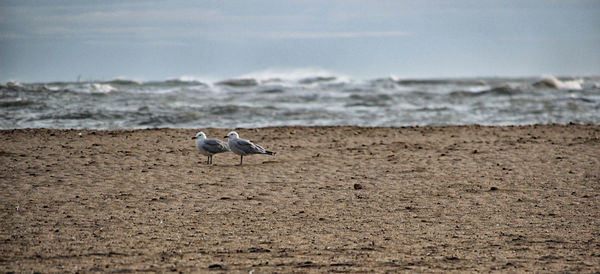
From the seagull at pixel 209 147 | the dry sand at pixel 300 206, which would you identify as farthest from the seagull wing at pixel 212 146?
the dry sand at pixel 300 206

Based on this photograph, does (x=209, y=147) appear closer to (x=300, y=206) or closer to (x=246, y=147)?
(x=246, y=147)

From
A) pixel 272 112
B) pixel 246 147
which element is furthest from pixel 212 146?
pixel 272 112

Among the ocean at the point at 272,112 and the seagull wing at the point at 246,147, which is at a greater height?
the seagull wing at the point at 246,147

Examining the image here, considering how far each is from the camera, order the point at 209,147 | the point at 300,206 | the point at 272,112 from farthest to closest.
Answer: the point at 272,112
the point at 209,147
the point at 300,206

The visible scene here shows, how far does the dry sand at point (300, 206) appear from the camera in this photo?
5.62 meters

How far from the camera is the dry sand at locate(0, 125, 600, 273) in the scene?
221 inches

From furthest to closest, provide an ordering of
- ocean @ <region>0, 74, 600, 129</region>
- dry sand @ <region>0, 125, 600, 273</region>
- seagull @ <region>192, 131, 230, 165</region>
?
ocean @ <region>0, 74, 600, 129</region> < seagull @ <region>192, 131, 230, 165</region> < dry sand @ <region>0, 125, 600, 273</region>

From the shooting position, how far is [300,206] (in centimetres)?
778

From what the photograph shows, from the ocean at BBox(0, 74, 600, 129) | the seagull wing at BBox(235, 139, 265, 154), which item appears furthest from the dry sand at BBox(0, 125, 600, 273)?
the ocean at BBox(0, 74, 600, 129)

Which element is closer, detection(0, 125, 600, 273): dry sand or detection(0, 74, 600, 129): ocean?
detection(0, 125, 600, 273): dry sand

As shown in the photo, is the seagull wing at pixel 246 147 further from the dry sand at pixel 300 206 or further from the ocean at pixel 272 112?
the ocean at pixel 272 112

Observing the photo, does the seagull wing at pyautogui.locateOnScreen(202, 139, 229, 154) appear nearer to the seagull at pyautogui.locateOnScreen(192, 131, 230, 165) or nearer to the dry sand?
the seagull at pyautogui.locateOnScreen(192, 131, 230, 165)

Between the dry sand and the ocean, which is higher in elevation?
the dry sand

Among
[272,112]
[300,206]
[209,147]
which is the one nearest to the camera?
[300,206]
